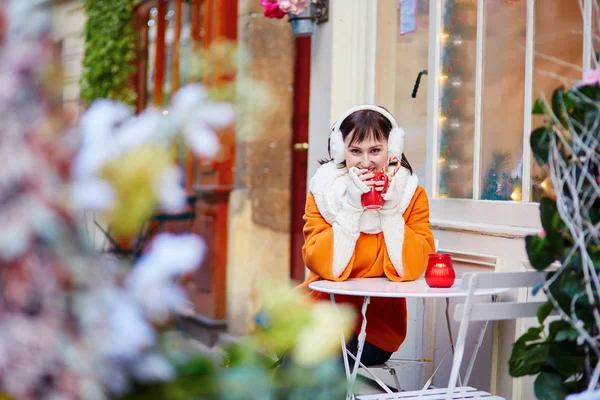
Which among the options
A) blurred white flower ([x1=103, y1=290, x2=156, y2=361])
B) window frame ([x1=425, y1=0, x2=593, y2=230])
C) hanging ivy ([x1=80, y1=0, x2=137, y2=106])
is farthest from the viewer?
hanging ivy ([x1=80, y1=0, x2=137, y2=106])

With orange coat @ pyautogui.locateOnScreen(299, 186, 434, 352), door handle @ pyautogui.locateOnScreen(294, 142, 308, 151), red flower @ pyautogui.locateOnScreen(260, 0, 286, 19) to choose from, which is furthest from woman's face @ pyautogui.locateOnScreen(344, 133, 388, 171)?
door handle @ pyautogui.locateOnScreen(294, 142, 308, 151)

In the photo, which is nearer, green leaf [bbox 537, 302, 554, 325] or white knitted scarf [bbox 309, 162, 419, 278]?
green leaf [bbox 537, 302, 554, 325]

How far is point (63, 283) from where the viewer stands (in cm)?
44

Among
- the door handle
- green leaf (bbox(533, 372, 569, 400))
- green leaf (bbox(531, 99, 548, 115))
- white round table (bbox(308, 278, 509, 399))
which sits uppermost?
green leaf (bbox(531, 99, 548, 115))

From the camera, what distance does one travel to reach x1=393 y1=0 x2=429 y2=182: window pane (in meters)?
3.70

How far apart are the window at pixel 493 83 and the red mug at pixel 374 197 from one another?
1.82 feet

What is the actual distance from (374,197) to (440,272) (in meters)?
0.34

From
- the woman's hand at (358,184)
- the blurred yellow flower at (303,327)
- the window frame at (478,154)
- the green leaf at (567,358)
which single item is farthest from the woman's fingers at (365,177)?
the blurred yellow flower at (303,327)

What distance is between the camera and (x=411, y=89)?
12.6ft

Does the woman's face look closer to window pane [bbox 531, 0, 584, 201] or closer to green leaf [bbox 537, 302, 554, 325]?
window pane [bbox 531, 0, 584, 201]

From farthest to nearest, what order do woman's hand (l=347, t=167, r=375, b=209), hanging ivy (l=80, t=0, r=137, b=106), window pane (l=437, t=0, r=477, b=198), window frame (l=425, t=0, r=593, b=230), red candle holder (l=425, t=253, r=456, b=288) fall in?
hanging ivy (l=80, t=0, r=137, b=106), window pane (l=437, t=0, r=477, b=198), window frame (l=425, t=0, r=593, b=230), woman's hand (l=347, t=167, r=375, b=209), red candle holder (l=425, t=253, r=456, b=288)

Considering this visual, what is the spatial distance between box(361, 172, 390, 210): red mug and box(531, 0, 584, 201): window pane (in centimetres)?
55

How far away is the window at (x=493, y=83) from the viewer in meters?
2.71

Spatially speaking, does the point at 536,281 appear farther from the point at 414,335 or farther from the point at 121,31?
the point at 121,31
